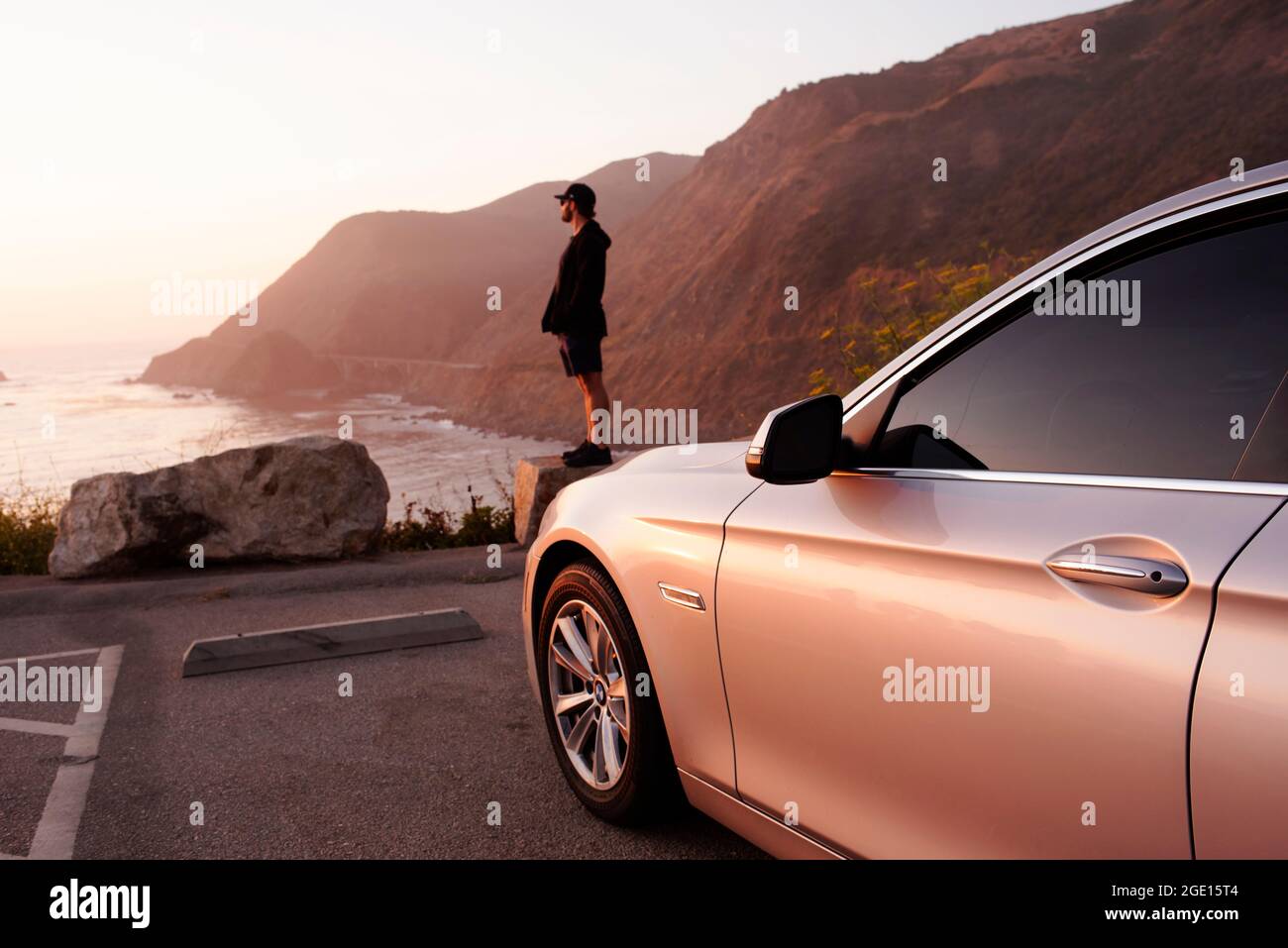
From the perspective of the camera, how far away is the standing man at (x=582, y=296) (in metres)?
8.18

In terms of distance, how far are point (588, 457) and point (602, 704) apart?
5544 millimetres

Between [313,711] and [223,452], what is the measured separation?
15.1 feet

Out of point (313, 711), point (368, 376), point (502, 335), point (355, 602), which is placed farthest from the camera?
point (368, 376)

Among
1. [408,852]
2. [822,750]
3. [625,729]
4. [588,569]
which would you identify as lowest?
[408,852]

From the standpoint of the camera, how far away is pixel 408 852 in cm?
317

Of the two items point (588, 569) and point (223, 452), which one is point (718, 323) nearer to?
point (223, 452)

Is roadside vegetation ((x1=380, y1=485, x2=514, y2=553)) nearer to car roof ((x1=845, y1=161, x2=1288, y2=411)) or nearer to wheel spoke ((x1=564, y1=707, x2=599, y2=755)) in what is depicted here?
wheel spoke ((x1=564, y1=707, x2=599, y2=755))

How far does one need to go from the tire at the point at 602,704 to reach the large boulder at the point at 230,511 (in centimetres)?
538

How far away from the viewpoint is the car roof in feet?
5.65

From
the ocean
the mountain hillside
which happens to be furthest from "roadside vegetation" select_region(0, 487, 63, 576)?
the mountain hillside

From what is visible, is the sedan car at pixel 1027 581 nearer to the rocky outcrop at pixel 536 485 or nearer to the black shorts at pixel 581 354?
the black shorts at pixel 581 354

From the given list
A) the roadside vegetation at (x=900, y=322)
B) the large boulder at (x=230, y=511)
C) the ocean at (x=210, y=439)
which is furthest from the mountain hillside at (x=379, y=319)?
the large boulder at (x=230, y=511)

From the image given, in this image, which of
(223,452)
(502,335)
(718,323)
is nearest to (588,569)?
(223,452)
